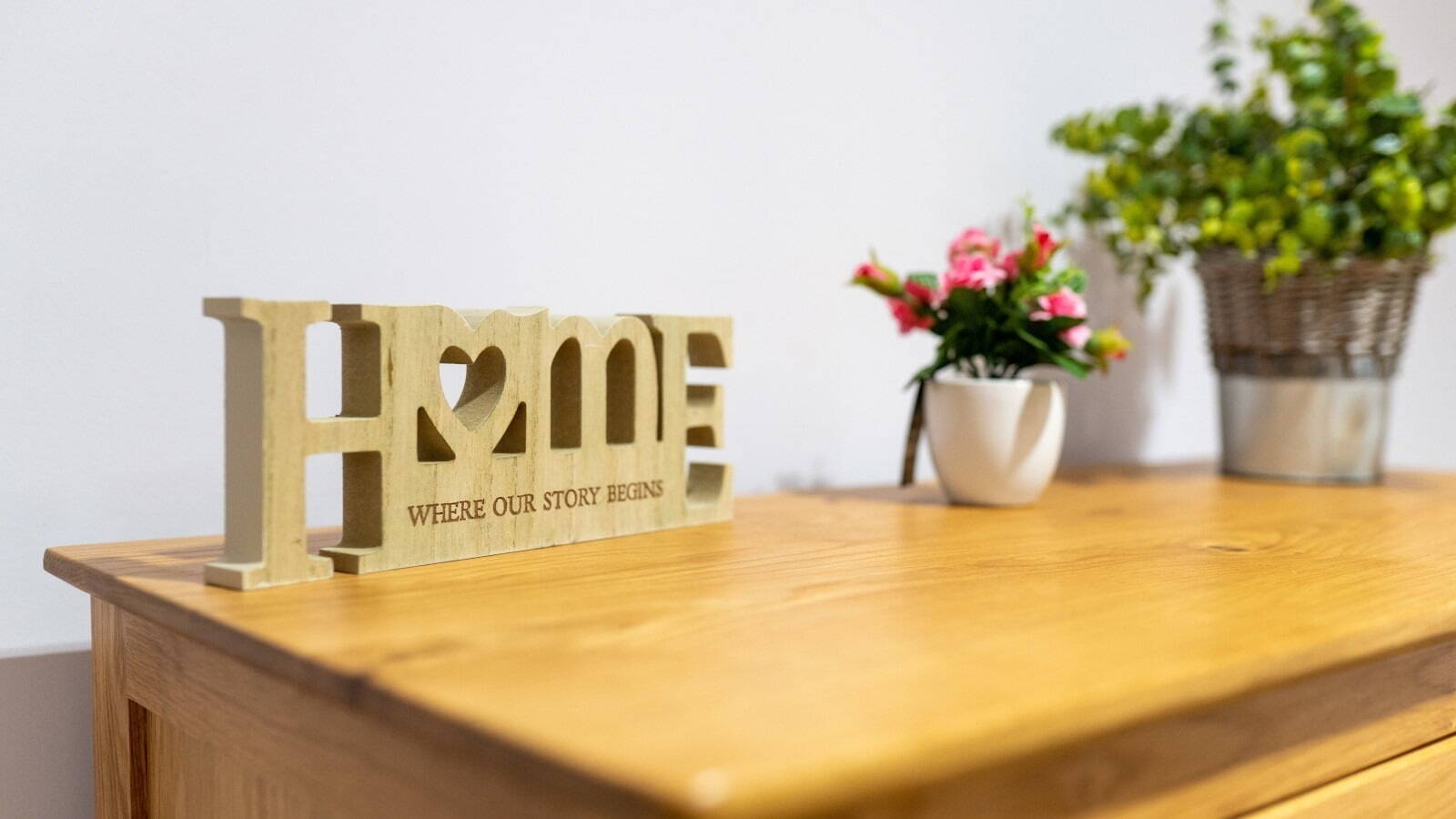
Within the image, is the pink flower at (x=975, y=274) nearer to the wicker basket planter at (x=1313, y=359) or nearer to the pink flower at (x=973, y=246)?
the pink flower at (x=973, y=246)

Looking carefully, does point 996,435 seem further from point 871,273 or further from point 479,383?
point 479,383

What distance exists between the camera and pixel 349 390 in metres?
0.70

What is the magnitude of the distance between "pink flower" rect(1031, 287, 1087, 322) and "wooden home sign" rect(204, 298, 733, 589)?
1.00ft

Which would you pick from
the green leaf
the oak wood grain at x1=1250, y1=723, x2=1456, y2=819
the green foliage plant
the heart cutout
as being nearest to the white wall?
the green foliage plant

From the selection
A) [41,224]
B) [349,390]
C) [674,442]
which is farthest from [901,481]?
[41,224]

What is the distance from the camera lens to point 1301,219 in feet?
4.20

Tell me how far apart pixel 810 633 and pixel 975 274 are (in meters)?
0.57

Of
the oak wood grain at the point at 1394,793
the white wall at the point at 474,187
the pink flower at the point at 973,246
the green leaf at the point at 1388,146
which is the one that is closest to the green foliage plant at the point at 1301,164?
the green leaf at the point at 1388,146

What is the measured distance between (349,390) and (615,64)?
20.0 inches

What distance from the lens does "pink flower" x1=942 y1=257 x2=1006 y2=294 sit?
1051mm

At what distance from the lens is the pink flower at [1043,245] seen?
105cm

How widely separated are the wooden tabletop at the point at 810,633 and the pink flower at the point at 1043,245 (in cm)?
25

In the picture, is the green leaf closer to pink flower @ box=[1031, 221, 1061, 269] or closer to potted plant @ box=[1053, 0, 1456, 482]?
potted plant @ box=[1053, 0, 1456, 482]

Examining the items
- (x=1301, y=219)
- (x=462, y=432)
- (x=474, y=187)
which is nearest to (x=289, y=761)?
(x=462, y=432)
